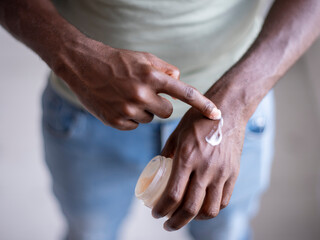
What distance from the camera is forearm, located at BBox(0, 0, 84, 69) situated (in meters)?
0.48

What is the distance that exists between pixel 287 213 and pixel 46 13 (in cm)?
Answer: 117

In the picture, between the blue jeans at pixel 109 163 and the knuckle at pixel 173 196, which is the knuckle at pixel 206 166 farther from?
the blue jeans at pixel 109 163

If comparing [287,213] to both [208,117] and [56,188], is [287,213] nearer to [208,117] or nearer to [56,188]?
[56,188]

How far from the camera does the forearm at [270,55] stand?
487 millimetres

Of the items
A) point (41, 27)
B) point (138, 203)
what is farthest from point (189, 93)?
point (138, 203)

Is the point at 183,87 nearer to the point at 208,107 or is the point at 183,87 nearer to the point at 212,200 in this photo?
the point at 208,107

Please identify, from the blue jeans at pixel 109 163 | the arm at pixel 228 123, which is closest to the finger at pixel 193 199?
the arm at pixel 228 123

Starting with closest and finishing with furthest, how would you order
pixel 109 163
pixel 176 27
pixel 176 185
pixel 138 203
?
1. pixel 176 185
2. pixel 176 27
3. pixel 109 163
4. pixel 138 203

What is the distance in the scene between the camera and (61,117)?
2.19 feet

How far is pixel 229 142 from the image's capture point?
46 cm

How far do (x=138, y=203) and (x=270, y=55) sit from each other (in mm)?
1015

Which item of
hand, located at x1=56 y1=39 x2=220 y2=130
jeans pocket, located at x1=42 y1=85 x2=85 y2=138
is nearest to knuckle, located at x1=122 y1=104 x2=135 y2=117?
hand, located at x1=56 y1=39 x2=220 y2=130

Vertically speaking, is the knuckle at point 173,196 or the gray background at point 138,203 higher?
the knuckle at point 173,196

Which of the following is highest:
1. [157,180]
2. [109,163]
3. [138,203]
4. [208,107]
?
[208,107]
